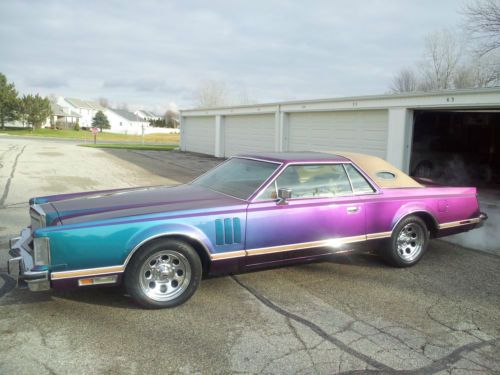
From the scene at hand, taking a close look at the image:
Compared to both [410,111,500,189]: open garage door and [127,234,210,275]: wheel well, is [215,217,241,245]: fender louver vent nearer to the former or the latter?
[127,234,210,275]: wheel well

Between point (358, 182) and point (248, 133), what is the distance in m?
16.3

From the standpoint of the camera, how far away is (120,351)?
318 centimetres

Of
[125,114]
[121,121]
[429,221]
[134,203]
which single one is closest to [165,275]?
[134,203]

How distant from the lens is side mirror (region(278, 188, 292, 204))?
4275 mm

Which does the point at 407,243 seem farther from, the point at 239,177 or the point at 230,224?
the point at 230,224

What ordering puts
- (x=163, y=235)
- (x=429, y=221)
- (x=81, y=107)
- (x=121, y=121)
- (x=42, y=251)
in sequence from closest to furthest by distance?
(x=42, y=251)
(x=163, y=235)
(x=429, y=221)
(x=81, y=107)
(x=121, y=121)

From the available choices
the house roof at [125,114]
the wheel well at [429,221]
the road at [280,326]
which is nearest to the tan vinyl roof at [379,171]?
the wheel well at [429,221]

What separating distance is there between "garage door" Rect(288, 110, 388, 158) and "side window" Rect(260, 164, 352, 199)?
8.72 meters

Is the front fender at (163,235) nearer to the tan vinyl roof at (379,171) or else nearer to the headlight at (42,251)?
the headlight at (42,251)

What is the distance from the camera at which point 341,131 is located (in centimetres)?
1485

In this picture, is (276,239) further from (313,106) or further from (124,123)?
(124,123)

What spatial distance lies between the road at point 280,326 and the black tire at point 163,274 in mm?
139

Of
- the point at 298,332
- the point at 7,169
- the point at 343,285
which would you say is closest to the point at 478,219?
the point at 343,285

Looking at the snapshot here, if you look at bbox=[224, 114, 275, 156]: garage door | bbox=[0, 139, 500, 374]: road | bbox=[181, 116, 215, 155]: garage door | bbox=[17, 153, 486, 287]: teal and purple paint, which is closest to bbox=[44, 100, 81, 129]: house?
bbox=[181, 116, 215, 155]: garage door
